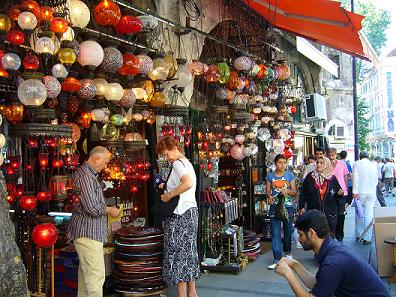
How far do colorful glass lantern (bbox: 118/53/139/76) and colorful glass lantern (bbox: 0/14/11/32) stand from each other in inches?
53.5

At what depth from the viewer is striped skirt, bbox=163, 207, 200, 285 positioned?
489 centimetres

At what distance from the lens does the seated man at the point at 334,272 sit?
2.71 metres

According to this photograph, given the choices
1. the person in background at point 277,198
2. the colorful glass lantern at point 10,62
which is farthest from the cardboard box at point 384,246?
the colorful glass lantern at point 10,62

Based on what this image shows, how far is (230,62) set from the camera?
7305mm

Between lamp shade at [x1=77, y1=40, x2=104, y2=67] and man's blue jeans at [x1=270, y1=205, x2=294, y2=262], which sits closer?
lamp shade at [x1=77, y1=40, x2=104, y2=67]

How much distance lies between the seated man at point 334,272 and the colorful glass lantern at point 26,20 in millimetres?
2410

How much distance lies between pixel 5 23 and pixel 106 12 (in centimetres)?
102

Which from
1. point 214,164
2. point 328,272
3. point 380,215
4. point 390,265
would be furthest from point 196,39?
point 328,272

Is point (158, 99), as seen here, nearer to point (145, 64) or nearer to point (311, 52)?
point (145, 64)

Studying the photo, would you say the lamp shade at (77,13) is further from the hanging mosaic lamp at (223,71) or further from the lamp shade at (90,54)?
the hanging mosaic lamp at (223,71)

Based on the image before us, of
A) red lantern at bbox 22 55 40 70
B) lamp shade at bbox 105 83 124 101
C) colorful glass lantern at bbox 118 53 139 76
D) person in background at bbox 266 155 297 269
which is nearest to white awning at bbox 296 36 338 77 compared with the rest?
person in background at bbox 266 155 297 269

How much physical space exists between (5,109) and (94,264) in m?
1.56

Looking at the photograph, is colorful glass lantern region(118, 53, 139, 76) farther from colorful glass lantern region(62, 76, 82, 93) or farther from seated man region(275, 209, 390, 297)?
seated man region(275, 209, 390, 297)

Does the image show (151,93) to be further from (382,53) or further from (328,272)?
(382,53)
